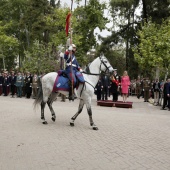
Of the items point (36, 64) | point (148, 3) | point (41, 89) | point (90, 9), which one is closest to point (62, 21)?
point (90, 9)

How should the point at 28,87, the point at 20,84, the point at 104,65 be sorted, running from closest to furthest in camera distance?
the point at 104,65, the point at 28,87, the point at 20,84

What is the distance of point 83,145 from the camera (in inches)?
304

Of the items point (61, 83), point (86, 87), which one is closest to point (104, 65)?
point (86, 87)

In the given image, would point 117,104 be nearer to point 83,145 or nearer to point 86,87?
point 86,87

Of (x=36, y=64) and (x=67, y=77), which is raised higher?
(x=36, y=64)

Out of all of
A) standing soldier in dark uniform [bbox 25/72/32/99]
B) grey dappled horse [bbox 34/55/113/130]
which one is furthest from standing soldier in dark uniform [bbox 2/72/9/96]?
grey dappled horse [bbox 34/55/113/130]

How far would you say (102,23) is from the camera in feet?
108

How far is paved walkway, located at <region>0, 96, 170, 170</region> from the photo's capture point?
242 inches

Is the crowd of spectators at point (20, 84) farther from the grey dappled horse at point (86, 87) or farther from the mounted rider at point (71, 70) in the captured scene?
the mounted rider at point (71, 70)

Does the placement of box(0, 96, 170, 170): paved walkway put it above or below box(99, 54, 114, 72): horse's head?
below

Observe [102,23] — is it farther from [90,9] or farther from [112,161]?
[112,161]

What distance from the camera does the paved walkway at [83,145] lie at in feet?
20.2

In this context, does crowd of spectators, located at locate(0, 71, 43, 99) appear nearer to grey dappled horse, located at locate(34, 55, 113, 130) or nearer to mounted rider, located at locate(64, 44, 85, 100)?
grey dappled horse, located at locate(34, 55, 113, 130)

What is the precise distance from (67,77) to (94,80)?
40.0 inches
